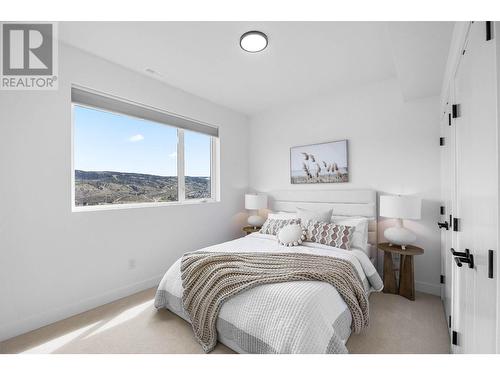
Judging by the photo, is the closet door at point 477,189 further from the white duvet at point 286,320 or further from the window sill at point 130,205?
the window sill at point 130,205

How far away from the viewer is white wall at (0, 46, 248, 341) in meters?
1.84

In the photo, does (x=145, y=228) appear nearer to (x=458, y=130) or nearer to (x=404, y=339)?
(x=404, y=339)

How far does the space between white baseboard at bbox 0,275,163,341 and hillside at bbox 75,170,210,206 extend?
979 millimetres

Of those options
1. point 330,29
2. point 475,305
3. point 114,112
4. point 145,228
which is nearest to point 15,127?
point 114,112

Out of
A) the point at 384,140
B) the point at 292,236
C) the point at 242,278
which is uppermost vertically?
the point at 384,140

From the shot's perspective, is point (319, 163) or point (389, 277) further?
point (319, 163)

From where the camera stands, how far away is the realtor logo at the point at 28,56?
72.5 inches

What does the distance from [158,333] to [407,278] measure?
8.29 feet

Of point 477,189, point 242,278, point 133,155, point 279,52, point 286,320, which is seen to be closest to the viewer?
point 477,189

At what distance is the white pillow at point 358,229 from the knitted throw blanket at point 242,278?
60 cm

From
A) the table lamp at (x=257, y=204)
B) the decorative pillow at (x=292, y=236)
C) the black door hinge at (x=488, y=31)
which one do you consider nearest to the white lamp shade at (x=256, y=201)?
the table lamp at (x=257, y=204)

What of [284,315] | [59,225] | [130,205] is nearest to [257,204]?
[130,205]

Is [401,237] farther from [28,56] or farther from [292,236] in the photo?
[28,56]

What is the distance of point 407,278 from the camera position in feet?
7.97
